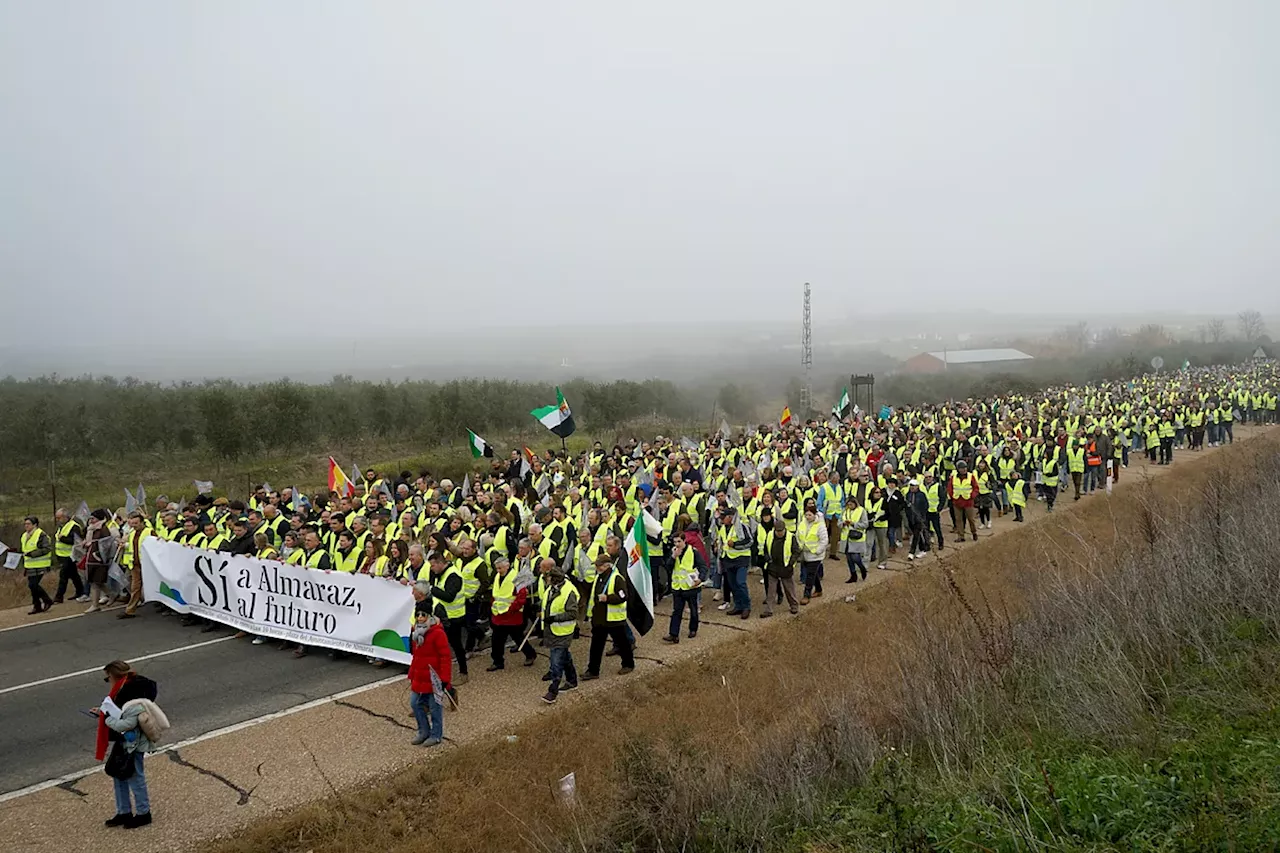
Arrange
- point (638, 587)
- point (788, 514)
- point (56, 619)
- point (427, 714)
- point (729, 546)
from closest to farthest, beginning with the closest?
point (427, 714)
point (638, 587)
point (729, 546)
point (788, 514)
point (56, 619)

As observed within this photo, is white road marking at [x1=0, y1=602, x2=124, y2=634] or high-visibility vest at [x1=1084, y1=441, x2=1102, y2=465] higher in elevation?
high-visibility vest at [x1=1084, y1=441, x2=1102, y2=465]

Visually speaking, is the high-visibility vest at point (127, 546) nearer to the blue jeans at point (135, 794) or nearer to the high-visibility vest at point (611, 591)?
the blue jeans at point (135, 794)

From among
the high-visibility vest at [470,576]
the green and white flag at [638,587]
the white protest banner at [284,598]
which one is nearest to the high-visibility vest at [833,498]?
the green and white flag at [638,587]

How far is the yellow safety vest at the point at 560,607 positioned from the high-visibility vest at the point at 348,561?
460 cm

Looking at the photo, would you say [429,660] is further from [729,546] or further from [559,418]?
[559,418]

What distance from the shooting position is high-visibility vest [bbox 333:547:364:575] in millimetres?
13445

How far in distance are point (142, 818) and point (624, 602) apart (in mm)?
5826

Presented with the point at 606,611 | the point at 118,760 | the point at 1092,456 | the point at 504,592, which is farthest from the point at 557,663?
the point at 1092,456

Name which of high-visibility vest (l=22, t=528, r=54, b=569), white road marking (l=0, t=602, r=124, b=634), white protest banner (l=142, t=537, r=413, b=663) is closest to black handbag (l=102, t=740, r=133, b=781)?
white protest banner (l=142, t=537, r=413, b=663)

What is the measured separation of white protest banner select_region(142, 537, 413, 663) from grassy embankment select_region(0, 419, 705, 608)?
15.5 m

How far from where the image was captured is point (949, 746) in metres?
7.55

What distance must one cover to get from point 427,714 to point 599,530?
474cm

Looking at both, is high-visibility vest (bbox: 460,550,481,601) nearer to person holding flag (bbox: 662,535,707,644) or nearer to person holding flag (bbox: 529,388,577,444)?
person holding flag (bbox: 662,535,707,644)

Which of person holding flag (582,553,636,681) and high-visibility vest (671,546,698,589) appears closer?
person holding flag (582,553,636,681)
